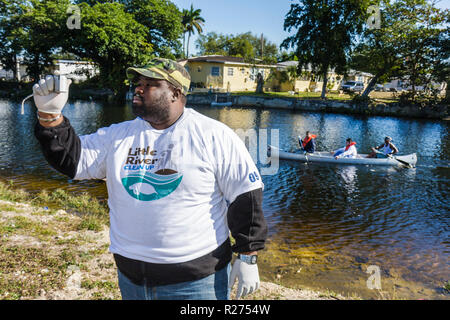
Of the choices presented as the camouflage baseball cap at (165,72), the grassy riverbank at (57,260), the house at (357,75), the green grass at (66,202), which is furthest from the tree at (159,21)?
the camouflage baseball cap at (165,72)

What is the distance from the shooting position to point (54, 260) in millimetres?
5535

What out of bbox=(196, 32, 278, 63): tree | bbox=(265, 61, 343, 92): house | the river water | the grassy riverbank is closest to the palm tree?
bbox=(196, 32, 278, 63): tree

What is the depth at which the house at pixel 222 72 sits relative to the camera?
52188mm

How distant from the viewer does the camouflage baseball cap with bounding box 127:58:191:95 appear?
8.11 feet

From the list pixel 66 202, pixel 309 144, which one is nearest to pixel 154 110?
pixel 66 202

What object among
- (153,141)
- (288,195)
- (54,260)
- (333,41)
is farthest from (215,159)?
(333,41)

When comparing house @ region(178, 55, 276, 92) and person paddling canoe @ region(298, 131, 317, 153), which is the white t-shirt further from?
house @ region(178, 55, 276, 92)

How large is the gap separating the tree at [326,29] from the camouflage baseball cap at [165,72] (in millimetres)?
47205

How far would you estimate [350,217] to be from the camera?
11883mm

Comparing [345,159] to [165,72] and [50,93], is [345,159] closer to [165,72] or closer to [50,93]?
[165,72]

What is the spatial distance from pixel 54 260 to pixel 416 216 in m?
12.0

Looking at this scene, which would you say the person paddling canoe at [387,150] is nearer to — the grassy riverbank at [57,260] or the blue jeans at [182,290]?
the grassy riverbank at [57,260]

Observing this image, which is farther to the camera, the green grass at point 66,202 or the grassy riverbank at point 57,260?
the green grass at point 66,202
